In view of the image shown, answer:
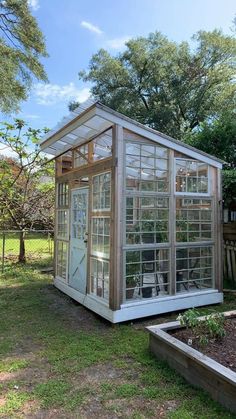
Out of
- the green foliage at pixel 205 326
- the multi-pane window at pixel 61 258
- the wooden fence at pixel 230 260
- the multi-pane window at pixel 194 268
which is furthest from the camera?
the wooden fence at pixel 230 260

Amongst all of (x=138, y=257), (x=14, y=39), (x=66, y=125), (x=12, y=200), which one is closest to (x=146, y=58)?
(x=14, y=39)

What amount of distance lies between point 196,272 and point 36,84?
20.5 feet

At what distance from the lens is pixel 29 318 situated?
191 inches

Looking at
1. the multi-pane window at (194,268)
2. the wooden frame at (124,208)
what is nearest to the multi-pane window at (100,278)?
the wooden frame at (124,208)

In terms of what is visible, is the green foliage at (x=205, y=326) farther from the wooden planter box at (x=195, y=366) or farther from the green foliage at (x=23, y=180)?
the green foliage at (x=23, y=180)

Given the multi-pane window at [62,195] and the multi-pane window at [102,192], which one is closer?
the multi-pane window at [102,192]

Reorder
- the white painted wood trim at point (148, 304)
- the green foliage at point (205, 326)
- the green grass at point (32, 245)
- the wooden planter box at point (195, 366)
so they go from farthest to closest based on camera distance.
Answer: the green grass at point (32, 245), the white painted wood trim at point (148, 304), the green foliage at point (205, 326), the wooden planter box at point (195, 366)

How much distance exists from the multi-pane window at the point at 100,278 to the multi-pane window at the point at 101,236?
0.15 meters

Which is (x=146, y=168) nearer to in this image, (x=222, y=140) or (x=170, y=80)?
(x=222, y=140)

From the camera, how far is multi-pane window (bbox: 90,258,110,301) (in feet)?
15.5

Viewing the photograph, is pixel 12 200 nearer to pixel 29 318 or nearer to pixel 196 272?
pixel 29 318

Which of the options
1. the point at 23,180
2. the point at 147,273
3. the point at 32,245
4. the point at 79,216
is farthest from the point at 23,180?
the point at 147,273

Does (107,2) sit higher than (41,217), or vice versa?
(107,2)

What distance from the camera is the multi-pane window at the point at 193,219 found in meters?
5.12
